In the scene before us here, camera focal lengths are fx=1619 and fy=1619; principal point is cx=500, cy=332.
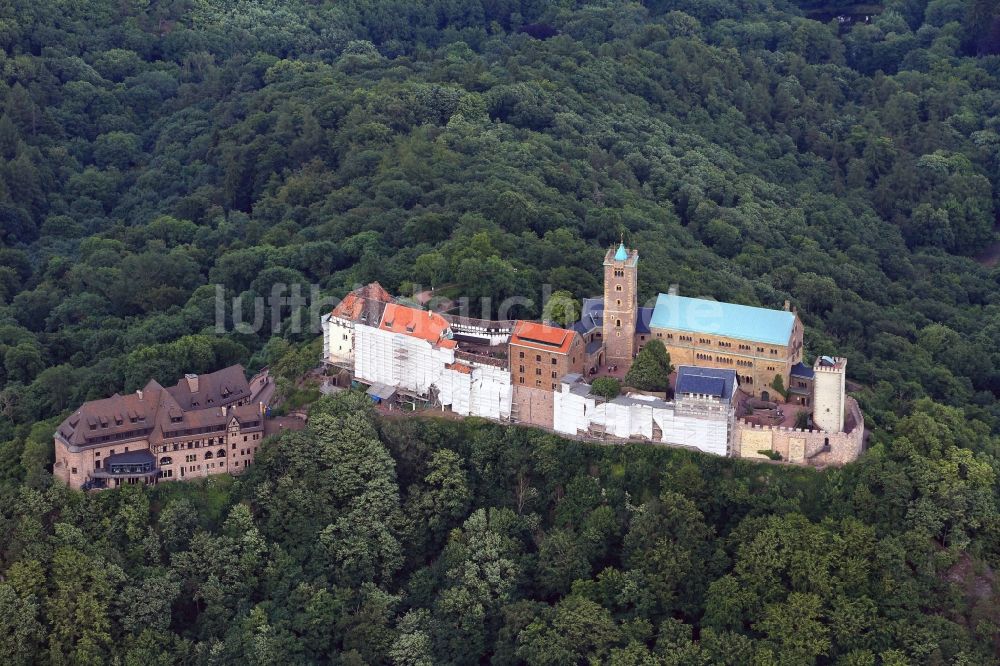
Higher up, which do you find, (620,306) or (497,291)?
(620,306)

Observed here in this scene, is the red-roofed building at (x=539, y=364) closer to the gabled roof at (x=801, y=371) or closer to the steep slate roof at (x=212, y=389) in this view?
the gabled roof at (x=801, y=371)

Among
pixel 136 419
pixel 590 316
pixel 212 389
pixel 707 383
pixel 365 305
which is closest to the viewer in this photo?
pixel 707 383

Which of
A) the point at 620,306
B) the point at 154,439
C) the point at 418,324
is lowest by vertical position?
the point at 154,439

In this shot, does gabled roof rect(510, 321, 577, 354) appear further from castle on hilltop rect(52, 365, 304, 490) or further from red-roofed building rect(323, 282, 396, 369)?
castle on hilltop rect(52, 365, 304, 490)

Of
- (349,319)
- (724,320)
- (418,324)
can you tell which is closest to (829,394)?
(724,320)

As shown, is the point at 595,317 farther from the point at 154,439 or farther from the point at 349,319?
the point at 154,439

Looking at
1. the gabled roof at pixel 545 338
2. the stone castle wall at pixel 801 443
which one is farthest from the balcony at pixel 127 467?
the stone castle wall at pixel 801 443

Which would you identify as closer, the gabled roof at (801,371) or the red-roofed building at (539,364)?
the red-roofed building at (539,364)
